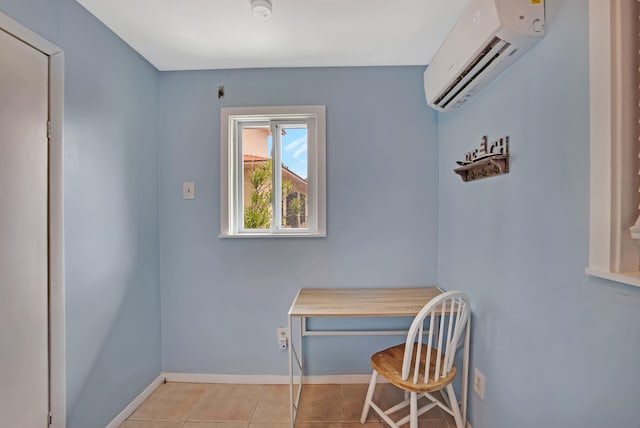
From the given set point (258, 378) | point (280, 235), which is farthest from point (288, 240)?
point (258, 378)

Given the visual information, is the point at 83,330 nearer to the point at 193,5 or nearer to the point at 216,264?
the point at 216,264

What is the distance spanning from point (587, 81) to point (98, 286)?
90.2 inches

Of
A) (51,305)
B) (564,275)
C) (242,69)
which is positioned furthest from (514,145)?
(51,305)

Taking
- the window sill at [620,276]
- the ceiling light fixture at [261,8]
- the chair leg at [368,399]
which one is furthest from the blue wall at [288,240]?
the window sill at [620,276]

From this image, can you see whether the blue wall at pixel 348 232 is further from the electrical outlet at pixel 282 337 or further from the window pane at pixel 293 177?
the window pane at pixel 293 177

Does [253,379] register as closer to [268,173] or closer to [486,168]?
[268,173]

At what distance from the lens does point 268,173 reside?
2248mm

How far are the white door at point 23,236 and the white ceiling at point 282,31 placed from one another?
1.88ft

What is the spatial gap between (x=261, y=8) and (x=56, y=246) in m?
1.50

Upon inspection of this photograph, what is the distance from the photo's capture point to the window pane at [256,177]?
225 cm

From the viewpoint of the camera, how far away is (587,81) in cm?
89

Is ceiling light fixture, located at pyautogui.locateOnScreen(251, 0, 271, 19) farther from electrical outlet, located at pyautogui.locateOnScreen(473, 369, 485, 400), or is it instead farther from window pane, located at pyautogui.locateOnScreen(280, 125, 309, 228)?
electrical outlet, located at pyautogui.locateOnScreen(473, 369, 485, 400)

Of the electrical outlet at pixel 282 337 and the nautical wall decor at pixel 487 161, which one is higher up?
the nautical wall decor at pixel 487 161

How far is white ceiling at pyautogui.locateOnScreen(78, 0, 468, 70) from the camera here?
1.49m
